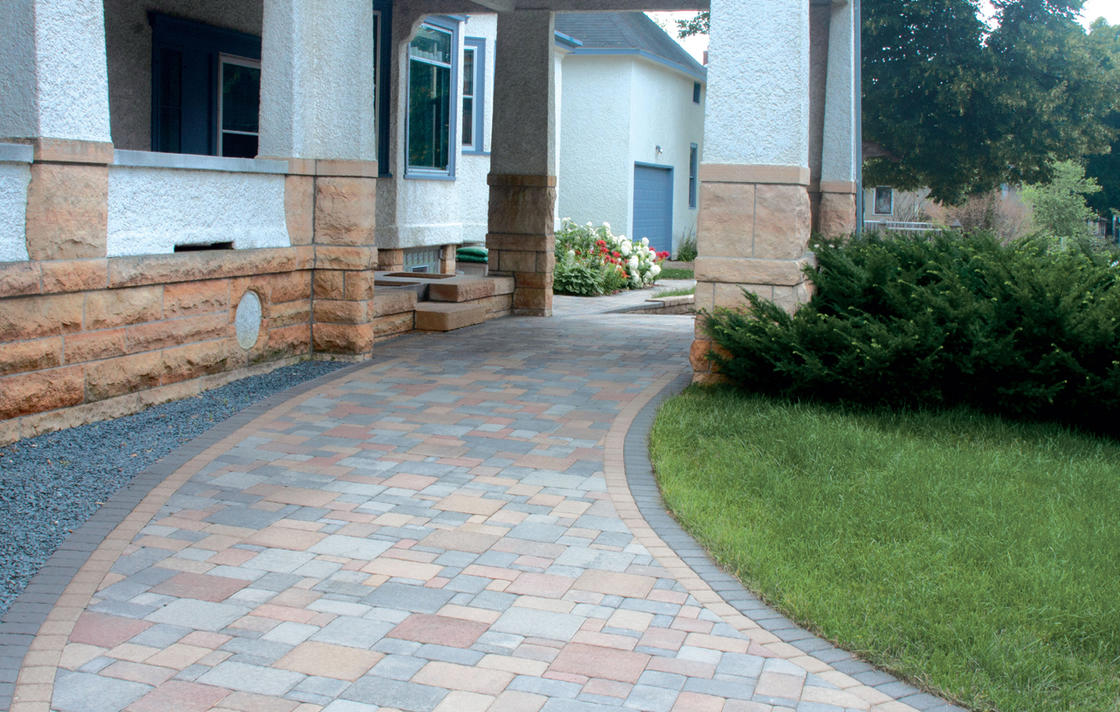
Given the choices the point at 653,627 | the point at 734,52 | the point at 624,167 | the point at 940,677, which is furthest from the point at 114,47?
the point at 624,167

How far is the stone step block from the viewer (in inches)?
499

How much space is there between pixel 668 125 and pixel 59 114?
24.2 m

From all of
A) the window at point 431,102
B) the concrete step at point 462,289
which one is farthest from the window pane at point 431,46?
the concrete step at point 462,289

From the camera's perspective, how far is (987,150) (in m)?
26.7

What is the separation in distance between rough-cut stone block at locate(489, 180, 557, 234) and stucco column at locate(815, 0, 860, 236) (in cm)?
368

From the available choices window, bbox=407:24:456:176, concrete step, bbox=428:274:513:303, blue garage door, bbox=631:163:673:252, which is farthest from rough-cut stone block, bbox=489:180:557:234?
blue garage door, bbox=631:163:673:252

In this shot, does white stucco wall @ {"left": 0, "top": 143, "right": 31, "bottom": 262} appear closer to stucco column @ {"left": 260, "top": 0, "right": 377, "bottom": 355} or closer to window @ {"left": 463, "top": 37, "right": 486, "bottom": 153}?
stucco column @ {"left": 260, "top": 0, "right": 377, "bottom": 355}

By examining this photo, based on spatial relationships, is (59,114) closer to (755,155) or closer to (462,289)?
(755,155)

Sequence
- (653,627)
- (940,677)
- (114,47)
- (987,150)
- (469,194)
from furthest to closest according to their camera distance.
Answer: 1. (987,150)
2. (469,194)
3. (114,47)
4. (653,627)
5. (940,677)

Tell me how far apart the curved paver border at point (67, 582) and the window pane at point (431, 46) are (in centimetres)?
1086

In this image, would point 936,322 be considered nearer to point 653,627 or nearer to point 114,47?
point 653,627

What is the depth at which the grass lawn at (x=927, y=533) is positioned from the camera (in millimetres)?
4285

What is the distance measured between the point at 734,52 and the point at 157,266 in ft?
15.6

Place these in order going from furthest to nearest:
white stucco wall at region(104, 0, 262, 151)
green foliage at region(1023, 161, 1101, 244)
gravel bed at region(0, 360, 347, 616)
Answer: green foliage at region(1023, 161, 1101, 244)
white stucco wall at region(104, 0, 262, 151)
gravel bed at region(0, 360, 347, 616)
